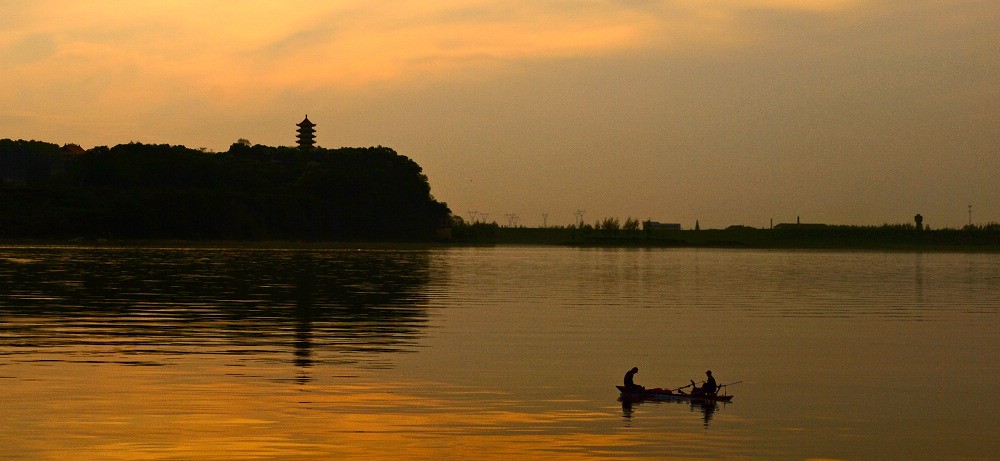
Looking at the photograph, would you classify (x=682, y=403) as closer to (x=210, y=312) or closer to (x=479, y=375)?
(x=479, y=375)

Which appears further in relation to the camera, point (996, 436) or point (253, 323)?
point (253, 323)

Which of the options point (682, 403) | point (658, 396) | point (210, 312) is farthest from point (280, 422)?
point (210, 312)

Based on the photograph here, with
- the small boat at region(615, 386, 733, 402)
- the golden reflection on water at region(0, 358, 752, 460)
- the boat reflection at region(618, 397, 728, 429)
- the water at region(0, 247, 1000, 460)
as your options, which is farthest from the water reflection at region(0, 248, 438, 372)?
the boat reflection at region(618, 397, 728, 429)

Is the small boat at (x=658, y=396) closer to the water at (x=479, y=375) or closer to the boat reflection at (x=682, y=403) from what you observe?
the boat reflection at (x=682, y=403)

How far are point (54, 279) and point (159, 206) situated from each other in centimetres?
12475

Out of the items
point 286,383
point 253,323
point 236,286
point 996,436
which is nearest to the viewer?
point 996,436

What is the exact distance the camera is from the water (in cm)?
2131

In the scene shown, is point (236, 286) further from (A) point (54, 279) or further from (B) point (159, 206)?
(B) point (159, 206)

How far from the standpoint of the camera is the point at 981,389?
29.0 meters

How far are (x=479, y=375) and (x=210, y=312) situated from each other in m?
21.2

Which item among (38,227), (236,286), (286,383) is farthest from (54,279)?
(38,227)

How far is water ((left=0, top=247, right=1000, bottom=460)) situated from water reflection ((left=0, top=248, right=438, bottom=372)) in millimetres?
196

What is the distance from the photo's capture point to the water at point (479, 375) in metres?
21.3

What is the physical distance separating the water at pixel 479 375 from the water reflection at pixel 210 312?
0.64 feet
